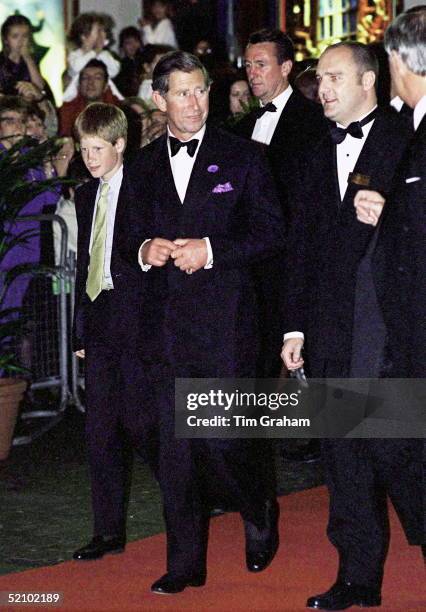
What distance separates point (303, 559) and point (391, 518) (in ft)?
2.77

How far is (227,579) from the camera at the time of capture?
5.12 m

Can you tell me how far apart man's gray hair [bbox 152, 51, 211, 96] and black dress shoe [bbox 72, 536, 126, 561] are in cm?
189

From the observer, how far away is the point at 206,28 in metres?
14.8

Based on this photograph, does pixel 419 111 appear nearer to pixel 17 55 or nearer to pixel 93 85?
pixel 93 85

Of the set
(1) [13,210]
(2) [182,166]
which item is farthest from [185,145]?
(1) [13,210]

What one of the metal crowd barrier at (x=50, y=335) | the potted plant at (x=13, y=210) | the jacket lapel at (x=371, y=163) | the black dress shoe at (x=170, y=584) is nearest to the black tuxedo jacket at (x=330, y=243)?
the jacket lapel at (x=371, y=163)

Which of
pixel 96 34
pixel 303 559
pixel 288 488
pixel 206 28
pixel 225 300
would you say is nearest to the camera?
pixel 225 300

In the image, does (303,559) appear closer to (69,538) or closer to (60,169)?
(69,538)

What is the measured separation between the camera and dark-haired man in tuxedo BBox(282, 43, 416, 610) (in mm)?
4621

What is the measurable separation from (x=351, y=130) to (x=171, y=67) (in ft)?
2.51

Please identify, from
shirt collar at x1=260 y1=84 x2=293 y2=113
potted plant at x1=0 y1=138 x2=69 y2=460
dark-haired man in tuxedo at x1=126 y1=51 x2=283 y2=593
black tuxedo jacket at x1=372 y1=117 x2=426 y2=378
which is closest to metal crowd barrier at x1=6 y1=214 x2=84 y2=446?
potted plant at x1=0 y1=138 x2=69 y2=460

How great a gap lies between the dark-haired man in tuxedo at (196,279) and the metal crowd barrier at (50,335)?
349 cm

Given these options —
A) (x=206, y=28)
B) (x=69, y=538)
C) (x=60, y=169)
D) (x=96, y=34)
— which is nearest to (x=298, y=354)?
(x=69, y=538)

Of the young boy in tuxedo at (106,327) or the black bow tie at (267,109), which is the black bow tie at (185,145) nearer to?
the young boy in tuxedo at (106,327)
